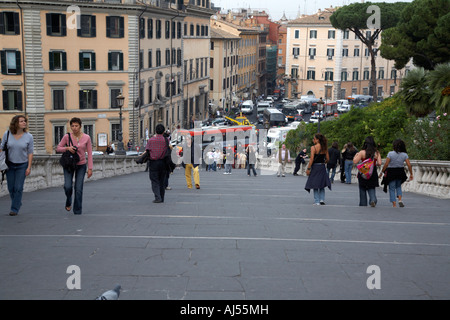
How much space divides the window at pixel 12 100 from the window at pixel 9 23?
4358 millimetres

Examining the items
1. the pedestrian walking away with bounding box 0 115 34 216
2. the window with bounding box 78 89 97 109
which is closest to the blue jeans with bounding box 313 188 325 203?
the pedestrian walking away with bounding box 0 115 34 216

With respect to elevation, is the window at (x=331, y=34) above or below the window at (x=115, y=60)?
above

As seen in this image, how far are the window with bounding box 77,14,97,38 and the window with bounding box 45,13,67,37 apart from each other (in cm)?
132

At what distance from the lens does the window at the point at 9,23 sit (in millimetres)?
42969

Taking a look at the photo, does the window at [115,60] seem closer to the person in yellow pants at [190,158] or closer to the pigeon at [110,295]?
the person in yellow pants at [190,158]

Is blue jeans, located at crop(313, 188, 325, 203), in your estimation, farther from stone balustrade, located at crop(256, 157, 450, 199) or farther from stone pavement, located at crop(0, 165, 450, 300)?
stone balustrade, located at crop(256, 157, 450, 199)

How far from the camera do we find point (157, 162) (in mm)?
11445

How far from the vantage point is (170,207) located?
1059cm

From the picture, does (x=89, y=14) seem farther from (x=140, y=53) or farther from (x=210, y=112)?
(x=210, y=112)

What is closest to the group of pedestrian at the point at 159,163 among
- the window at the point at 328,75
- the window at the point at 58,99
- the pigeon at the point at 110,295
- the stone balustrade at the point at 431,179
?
the stone balustrade at the point at 431,179

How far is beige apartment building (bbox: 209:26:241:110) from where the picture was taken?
81.3m

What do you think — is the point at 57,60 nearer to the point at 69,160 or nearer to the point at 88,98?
the point at 88,98

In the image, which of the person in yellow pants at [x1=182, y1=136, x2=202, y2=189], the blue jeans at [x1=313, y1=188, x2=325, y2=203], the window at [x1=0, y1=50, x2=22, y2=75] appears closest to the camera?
the blue jeans at [x1=313, y1=188, x2=325, y2=203]
